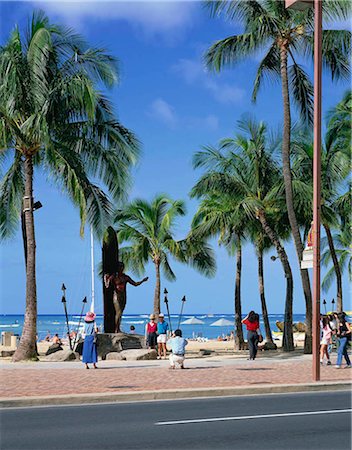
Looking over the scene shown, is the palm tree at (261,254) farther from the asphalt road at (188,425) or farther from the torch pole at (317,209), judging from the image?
the asphalt road at (188,425)

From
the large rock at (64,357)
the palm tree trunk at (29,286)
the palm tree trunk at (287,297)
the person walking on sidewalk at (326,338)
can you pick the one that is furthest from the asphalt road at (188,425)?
the palm tree trunk at (287,297)

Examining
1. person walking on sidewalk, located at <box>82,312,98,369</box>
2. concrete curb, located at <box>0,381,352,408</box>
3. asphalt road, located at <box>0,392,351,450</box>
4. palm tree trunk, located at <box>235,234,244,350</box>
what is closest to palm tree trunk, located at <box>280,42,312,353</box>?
palm tree trunk, located at <box>235,234,244,350</box>

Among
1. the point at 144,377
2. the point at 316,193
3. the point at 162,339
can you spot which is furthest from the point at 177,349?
the point at 316,193

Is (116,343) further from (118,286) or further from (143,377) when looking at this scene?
(143,377)

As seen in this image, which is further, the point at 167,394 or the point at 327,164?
the point at 327,164

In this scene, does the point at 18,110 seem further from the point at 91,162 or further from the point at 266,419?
the point at 266,419

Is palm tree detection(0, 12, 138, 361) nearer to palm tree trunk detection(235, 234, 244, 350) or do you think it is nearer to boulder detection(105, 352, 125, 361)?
boulder detection(105, 352, 125, 361)

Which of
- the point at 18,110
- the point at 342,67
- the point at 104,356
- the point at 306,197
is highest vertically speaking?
the point at 342,67

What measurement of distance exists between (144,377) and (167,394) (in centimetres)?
371

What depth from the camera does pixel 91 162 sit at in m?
28.3

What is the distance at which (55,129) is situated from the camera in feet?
90.5

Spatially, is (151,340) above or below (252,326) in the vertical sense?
below

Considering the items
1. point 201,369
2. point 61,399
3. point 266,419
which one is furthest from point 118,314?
point 266,419

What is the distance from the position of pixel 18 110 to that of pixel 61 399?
1378cm
